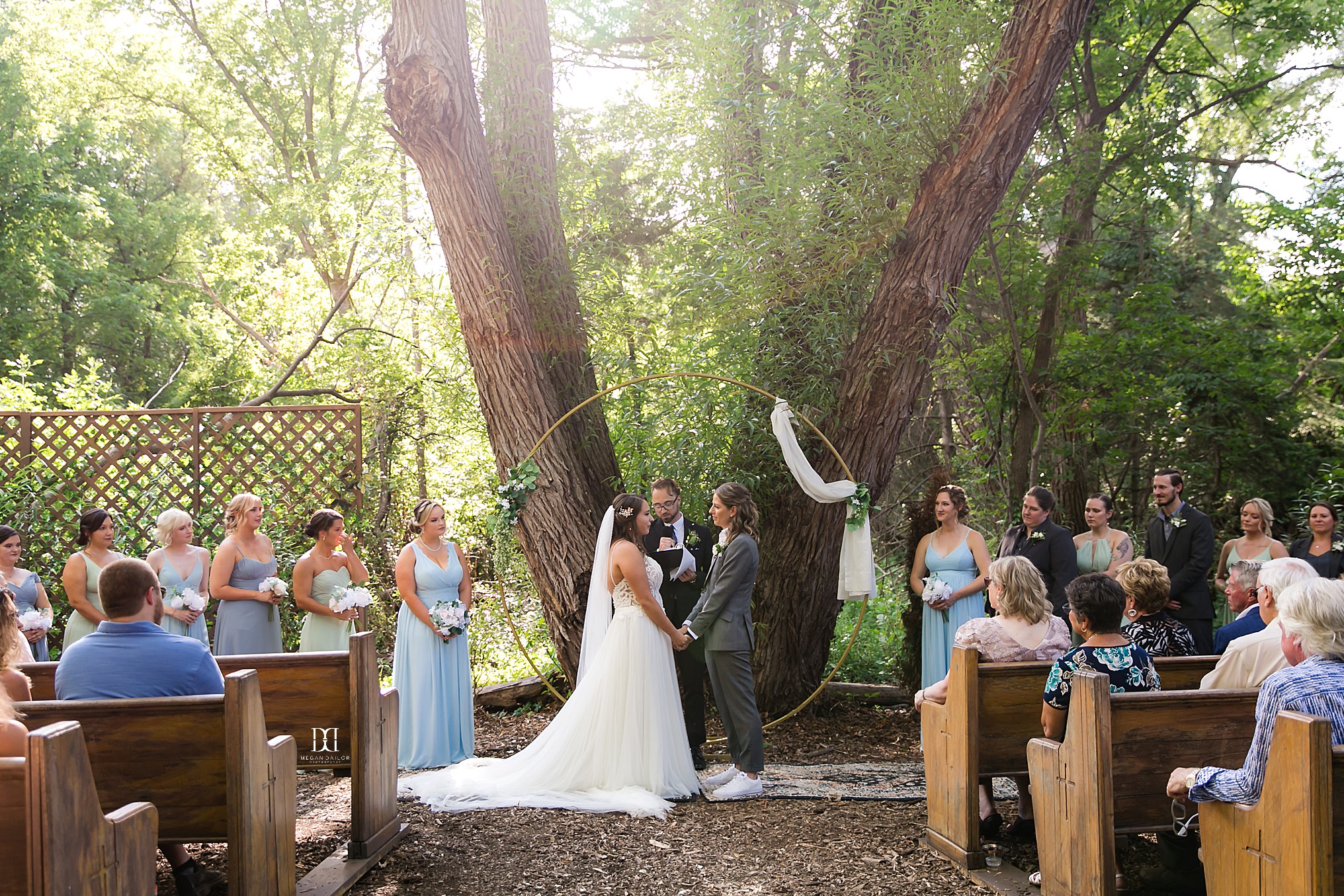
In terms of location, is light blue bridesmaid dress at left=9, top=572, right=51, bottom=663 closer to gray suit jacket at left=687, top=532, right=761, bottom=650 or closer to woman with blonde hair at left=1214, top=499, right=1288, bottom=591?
gray suit jacket at left=687, top=532, right=761, bottom=650

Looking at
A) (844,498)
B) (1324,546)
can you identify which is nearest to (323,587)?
(844,498)

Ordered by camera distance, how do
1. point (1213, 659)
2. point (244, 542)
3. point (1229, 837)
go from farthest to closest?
point (244, 542) → point (1213, 659) → point (1229, 837)

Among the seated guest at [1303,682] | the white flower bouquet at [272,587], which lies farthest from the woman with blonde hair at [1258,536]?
the white flower bouquet at [272,587]

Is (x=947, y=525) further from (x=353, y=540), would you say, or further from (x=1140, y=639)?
(x=353, y=540)

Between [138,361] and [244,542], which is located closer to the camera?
[244,542]

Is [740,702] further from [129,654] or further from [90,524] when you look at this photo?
[90,524]

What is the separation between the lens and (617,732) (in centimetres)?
534

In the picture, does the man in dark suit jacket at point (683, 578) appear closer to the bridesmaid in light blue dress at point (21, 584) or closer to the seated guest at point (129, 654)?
the seated guest at point (129, 654)

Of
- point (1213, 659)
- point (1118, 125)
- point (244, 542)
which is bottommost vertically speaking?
point (1213, 659)

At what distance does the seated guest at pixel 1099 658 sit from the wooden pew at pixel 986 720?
52 cm

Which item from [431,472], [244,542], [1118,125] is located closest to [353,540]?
[431,472]

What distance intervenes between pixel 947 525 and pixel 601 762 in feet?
9.33

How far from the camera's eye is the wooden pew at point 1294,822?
2438 millimetres

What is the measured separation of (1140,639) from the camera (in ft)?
14.6
